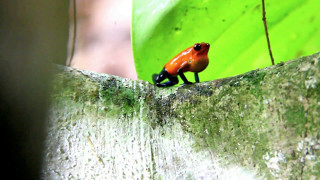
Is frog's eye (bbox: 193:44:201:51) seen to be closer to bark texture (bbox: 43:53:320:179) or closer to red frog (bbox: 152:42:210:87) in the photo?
red frog (bbox: 152:42:210:87)

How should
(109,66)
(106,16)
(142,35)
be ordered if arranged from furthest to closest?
(106,16)
(109,66)
(142,35)

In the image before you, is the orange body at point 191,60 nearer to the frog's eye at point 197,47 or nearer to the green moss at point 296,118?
the frog's eye at point 197,47

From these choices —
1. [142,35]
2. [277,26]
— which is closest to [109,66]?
[142,35]

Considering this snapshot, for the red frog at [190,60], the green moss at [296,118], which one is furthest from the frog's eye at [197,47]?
the green moss at [296,118]

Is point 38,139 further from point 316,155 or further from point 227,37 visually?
point 227,37

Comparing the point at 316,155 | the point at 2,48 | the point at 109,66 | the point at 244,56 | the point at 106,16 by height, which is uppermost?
the point at 106,16
